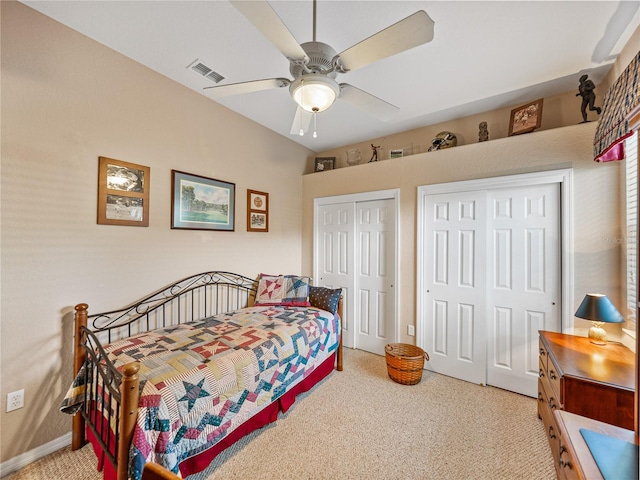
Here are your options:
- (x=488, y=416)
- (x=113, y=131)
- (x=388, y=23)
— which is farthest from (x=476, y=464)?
(x=113, y=131)

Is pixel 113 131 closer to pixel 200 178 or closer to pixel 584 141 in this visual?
pixel 200 178

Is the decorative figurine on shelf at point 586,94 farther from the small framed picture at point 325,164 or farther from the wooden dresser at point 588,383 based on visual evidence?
the small framed picture at point 325,164

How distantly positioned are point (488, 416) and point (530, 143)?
Answer: 2.42m

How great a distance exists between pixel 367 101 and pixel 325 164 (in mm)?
2288

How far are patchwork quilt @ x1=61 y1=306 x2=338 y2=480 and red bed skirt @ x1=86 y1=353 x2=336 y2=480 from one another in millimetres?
112

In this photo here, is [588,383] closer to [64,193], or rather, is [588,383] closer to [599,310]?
[599,310]

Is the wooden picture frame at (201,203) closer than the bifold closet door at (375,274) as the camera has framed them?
Yes

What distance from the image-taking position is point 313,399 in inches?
95.0

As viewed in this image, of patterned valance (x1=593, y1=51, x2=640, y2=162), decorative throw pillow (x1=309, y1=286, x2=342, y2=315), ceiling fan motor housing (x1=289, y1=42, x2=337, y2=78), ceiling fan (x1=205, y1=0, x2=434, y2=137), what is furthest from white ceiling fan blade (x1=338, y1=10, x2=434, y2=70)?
decorative throw pillow (x1=309, y1=286, x2=342, y2=315)

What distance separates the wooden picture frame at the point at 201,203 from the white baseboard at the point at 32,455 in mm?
1680

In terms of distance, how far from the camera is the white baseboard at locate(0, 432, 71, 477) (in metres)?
1.61

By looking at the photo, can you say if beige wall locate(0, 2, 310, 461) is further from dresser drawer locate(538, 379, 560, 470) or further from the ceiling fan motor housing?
dresser drawer locate(538, 379, 560, 470)

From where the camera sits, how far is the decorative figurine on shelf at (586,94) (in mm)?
2258

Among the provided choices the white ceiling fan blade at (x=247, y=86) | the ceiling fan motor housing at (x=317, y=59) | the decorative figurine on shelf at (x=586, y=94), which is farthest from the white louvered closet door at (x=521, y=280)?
the white ceiling fan blade at (x=247, y=86)
